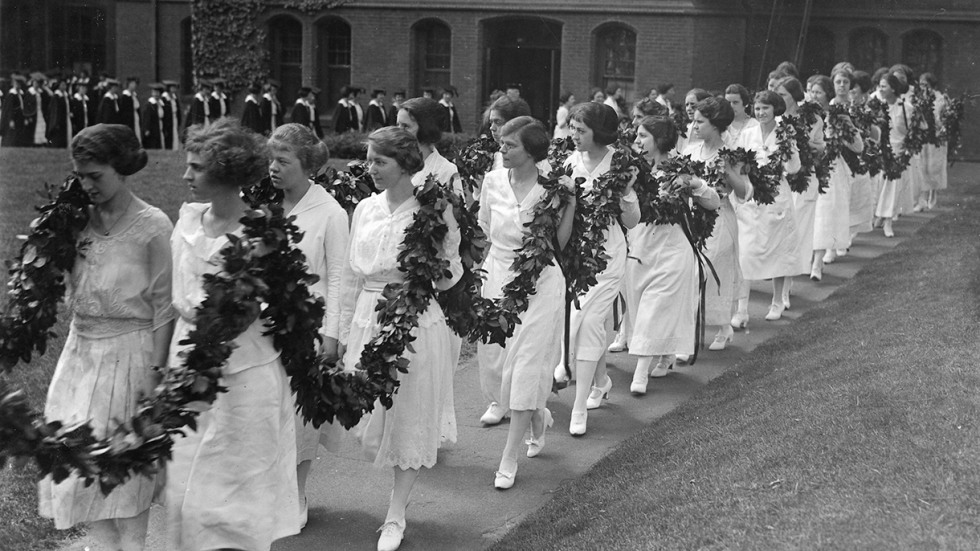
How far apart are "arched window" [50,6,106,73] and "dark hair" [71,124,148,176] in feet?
110

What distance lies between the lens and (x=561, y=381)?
9.38 m

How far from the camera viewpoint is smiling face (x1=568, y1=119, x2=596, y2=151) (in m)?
8.48

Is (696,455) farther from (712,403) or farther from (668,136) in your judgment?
(668,136)

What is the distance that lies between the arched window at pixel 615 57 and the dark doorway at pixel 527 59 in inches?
43.5

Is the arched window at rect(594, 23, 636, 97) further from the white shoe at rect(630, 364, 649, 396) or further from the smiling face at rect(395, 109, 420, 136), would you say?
the smiling face at rect(395, 109, 420, 136)

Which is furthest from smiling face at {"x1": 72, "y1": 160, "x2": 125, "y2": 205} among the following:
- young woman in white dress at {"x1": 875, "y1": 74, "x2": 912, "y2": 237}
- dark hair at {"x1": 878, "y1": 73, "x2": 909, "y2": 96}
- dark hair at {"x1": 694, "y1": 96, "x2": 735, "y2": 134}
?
dark hair at {"x1": 878, "y1": 73, "x2": 909, "y2": 96}

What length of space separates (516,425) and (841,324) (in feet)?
15.4

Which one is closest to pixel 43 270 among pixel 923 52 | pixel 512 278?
pixel 512 278

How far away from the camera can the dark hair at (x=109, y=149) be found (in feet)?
17.0

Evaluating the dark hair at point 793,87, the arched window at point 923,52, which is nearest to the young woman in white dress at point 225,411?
the dark hair at point 793,87

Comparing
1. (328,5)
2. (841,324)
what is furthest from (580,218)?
(328,5)

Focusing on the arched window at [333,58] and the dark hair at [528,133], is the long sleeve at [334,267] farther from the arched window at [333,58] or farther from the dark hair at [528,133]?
the arched window at [333,58]

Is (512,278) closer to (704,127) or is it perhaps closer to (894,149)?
(704,127)

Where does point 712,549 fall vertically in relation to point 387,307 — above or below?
below
